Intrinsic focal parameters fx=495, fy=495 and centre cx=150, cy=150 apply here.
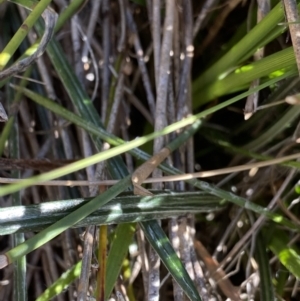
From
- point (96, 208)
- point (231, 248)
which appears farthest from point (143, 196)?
point (231, 248)

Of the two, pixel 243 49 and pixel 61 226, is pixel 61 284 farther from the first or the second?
pixel 243 49

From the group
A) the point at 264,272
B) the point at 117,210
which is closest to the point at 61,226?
the point at 117,210

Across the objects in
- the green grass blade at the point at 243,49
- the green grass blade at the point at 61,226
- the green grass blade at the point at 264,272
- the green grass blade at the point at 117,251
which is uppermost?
the green grass blade at the point at 243,49

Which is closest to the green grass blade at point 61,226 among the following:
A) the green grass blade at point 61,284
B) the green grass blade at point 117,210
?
the green grass blade at point 117,210

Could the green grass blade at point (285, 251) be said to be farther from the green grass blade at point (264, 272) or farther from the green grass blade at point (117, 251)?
the green grass blade at point (117, 251)

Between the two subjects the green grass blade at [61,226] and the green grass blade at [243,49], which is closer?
the green grass blade at [61,226]

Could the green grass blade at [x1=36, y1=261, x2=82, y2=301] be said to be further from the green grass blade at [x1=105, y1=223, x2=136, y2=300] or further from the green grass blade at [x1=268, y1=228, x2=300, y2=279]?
the green grass blade at [x1=268, y1=228, x2=300, y2=279]

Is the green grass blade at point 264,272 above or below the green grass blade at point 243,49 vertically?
below

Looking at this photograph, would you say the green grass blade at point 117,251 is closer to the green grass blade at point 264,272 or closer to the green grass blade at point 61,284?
the green grass blade at point 61,284

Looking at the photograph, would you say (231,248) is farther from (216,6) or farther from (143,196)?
(216,6)

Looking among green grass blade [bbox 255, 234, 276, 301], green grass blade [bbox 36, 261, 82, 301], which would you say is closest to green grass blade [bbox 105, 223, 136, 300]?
green grass blade [bbox 36, 261, 82, 301]

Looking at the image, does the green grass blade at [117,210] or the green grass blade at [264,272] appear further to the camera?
the green grass blade at [264,272]

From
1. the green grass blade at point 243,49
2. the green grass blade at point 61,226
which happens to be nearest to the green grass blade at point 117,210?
the green grass blade at point 61,226
